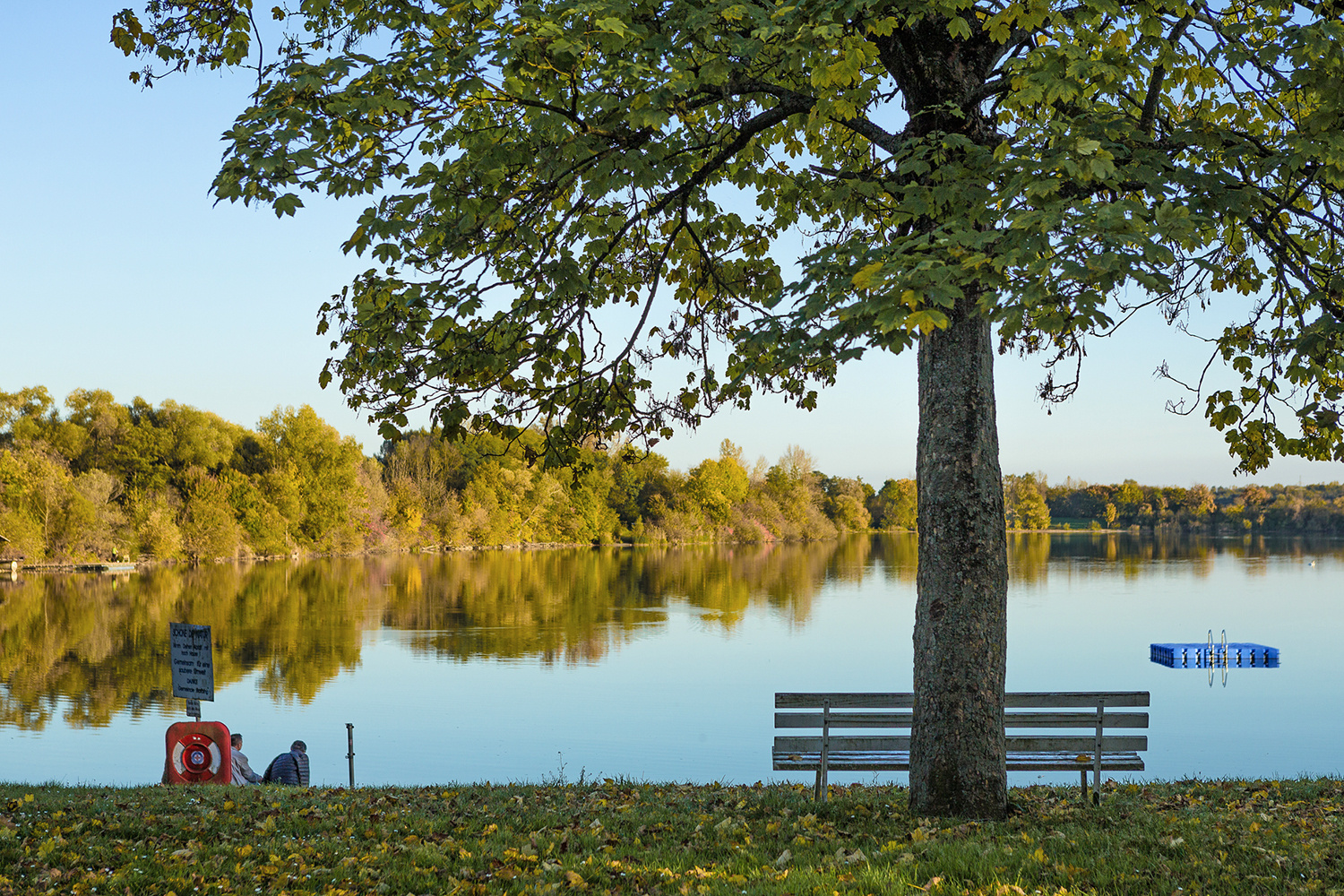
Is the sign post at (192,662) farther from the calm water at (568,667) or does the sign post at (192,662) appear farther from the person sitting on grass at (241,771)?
the calm water at (568,667)

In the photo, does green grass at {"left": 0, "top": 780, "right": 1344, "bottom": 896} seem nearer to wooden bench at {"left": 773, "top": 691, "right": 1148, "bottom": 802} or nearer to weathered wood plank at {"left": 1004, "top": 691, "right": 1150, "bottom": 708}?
wooden bench at {"left": 773, "top": 691, "right": 1148, "bottom": 802}

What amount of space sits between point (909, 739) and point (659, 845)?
3.02m

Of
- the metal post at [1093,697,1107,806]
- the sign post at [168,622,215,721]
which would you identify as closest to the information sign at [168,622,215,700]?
the sign post at [168,622,215,721]

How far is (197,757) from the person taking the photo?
1189cm

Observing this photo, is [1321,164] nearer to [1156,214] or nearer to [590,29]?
[1156,214]

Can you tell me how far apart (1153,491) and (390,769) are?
164 m

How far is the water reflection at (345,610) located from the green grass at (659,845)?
1710cm

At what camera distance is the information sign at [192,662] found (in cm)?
1230

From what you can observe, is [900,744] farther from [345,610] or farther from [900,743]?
[345,610]

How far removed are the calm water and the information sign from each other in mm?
5366

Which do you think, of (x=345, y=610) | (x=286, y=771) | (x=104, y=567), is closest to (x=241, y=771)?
(x=286, y=771)

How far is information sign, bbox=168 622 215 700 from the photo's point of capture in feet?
40.4

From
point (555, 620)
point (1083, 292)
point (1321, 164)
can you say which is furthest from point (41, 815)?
point (555, 620)

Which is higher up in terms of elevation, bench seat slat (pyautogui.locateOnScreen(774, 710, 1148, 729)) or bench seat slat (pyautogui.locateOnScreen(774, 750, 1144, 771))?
bench seat slat (pyautogui.locateOnScreen(774, 710, 1148, 729))
